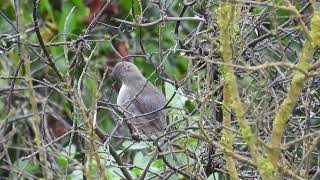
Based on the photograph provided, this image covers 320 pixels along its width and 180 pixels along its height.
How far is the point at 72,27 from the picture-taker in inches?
249

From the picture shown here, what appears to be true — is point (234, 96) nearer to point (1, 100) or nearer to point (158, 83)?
point (158, 83)

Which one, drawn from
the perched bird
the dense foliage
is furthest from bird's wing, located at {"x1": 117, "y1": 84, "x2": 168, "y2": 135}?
the dense foliage

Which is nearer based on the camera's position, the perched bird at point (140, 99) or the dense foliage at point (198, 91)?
the dense foliage at point (198, 91)

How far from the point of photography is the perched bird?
5.40 metres

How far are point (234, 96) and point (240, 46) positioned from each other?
0.65 metres

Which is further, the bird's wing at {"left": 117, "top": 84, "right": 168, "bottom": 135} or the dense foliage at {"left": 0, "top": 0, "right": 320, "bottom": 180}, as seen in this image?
the bird's wing at {"left": 117, "top": 84, "right": 168, "bottom": 135}

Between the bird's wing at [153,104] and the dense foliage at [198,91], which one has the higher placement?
the dense foliage at [198,91]

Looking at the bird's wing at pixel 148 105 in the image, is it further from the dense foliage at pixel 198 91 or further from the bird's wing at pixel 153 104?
the dense foliage at pixel 198 91

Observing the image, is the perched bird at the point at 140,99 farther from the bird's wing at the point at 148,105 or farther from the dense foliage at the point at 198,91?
the dense foliage at the point at 198,91

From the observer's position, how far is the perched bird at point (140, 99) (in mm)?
5399

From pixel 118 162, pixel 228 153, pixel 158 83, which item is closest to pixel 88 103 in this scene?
pixel 158 83

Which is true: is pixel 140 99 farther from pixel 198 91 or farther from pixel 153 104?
pixel 198 91

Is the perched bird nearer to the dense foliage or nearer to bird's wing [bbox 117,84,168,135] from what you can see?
bird's wing [bbox 117,84,168,135]

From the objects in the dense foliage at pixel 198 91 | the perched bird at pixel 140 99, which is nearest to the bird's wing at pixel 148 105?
the perched bird at pixel 140 99
